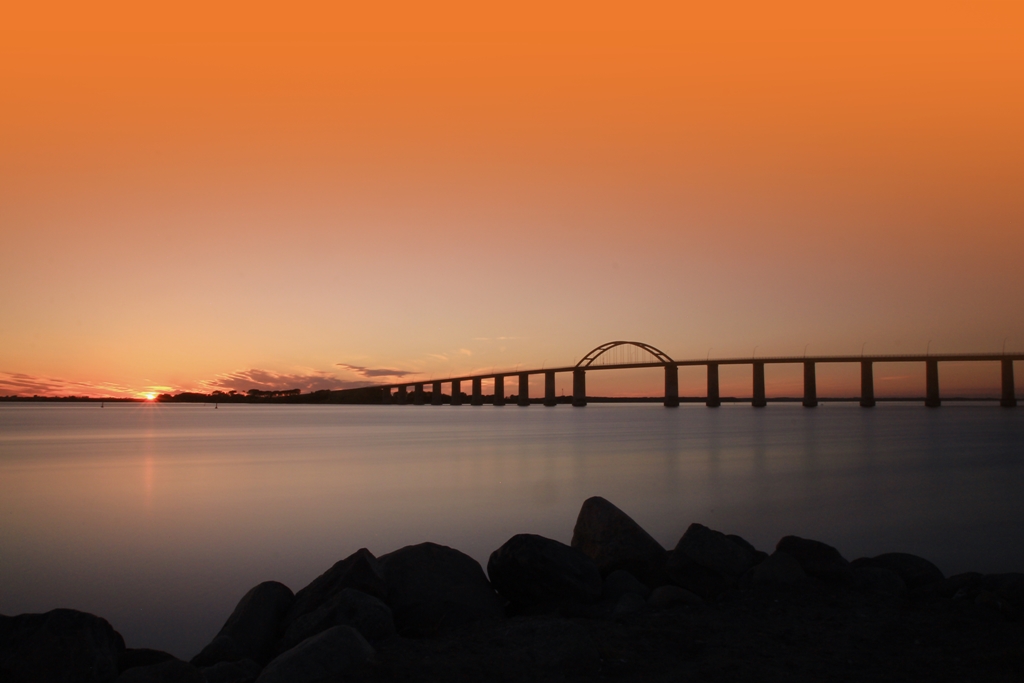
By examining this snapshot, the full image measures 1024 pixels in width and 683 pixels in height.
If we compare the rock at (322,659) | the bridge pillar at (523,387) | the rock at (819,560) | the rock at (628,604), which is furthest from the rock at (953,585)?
the bridge pillar at (523,387)

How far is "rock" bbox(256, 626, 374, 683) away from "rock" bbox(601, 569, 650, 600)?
123 inches

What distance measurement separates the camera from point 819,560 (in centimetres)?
809

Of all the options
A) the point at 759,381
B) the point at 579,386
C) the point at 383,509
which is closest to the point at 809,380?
the point at 759,381

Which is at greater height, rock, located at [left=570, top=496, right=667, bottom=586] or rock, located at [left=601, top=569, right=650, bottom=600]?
rock, located at [left=570, top=496, right=667, bottom=586]

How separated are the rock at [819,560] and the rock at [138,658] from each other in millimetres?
6299

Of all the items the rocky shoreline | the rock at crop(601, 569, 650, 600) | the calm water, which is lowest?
the calm water

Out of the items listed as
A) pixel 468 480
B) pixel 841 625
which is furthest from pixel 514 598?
pixel 468 480

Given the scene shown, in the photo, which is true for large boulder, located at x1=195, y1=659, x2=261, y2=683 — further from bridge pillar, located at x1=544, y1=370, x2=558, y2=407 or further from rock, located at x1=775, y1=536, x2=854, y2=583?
bridge pillar, located at x1=544, y1=370, x2=558, y2=407

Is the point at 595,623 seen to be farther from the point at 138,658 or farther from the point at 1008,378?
the point at 1008,378

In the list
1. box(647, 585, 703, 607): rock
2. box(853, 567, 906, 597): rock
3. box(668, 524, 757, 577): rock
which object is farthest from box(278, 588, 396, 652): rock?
box(853, 567, 906, 597): rock

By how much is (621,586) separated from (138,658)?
4.60 meters

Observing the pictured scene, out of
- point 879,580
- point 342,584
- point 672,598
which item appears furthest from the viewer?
point 879,580

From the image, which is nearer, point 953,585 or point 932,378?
point 953,585

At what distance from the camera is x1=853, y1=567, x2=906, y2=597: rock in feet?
25.4
